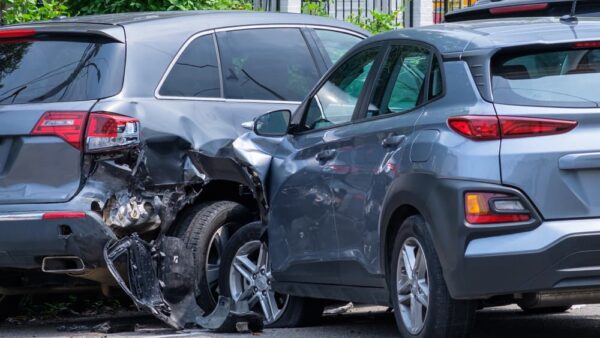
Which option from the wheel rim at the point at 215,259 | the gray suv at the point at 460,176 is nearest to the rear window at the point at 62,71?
the wheel rim at the point at 215,259

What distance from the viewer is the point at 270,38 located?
30.7 feet

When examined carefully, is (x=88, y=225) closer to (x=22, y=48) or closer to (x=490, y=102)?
(x=22, y=48)

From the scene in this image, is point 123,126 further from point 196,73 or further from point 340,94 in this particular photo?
point 340,94

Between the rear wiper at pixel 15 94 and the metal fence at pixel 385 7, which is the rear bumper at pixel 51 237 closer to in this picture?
the rear wiper at pixel 15 94

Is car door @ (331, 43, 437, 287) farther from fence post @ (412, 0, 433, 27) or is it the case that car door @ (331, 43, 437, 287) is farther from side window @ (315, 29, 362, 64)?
fence post @ (412, 0, 433, 27)

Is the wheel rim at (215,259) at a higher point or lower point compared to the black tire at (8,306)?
higher

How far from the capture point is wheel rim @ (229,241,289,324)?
8422 millimetres

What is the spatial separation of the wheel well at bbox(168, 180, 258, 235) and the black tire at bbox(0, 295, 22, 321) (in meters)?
1.61

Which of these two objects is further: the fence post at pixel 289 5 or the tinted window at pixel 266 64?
the fence post at pixel 289 5

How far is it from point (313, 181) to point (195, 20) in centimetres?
183

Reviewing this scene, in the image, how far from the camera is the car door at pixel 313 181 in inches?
299

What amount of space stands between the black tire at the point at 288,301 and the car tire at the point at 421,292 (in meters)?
1.52

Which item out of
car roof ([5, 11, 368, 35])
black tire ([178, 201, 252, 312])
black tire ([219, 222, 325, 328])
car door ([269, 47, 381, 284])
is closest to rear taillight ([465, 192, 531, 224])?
car door ([269, 47, 381, 284])

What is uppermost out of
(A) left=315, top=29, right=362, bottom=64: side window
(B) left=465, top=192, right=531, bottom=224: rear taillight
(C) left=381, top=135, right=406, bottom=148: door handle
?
(C) left=381, top=135, right=406, bottom=148: door handle
